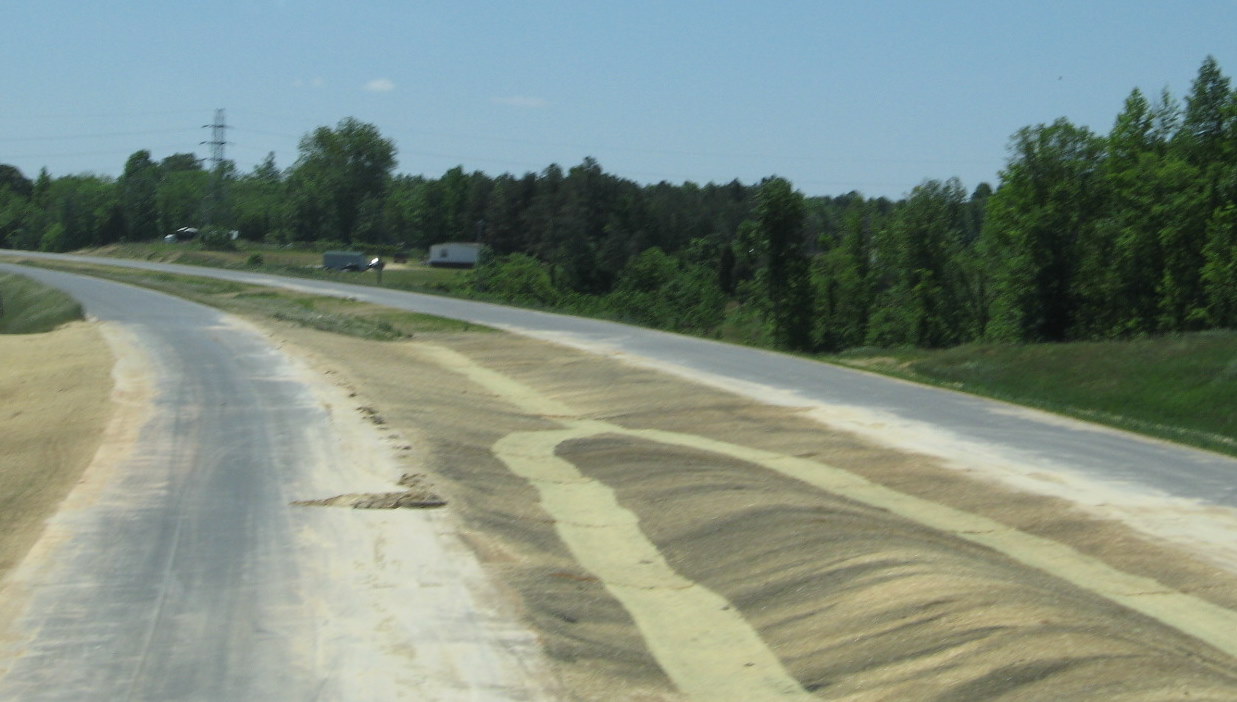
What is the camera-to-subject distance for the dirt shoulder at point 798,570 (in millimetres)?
7672

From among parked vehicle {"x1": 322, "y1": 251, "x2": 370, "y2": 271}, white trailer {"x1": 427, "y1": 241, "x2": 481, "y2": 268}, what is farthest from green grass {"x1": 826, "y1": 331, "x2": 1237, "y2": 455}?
white trailer {"x1": 427, "y1": 241, "x2": 481, "y2": 268}

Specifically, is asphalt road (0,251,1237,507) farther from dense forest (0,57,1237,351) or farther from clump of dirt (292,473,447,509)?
dense forest (0,57,1237,351)

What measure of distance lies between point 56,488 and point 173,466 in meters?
1.37

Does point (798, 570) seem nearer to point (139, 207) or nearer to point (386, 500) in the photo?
point (386, 500)

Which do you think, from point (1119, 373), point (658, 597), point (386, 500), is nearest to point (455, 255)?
point (1119, 373)

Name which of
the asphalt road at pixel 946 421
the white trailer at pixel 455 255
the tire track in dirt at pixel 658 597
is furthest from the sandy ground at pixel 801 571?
the white trailer at pixel 455 255

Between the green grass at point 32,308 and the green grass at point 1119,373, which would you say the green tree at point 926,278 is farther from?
the green grass at point 32,308

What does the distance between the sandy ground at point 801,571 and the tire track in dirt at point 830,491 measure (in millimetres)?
33

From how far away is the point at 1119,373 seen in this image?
4459 centimetres

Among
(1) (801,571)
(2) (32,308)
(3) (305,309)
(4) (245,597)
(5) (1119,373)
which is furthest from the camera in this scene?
(2) (32,308)

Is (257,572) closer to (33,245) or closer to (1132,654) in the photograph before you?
(1132,654)

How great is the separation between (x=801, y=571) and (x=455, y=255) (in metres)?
112

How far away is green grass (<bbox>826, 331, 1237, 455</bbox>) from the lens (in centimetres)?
3944

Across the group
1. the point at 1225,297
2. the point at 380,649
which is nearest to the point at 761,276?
the point at 1225,297
